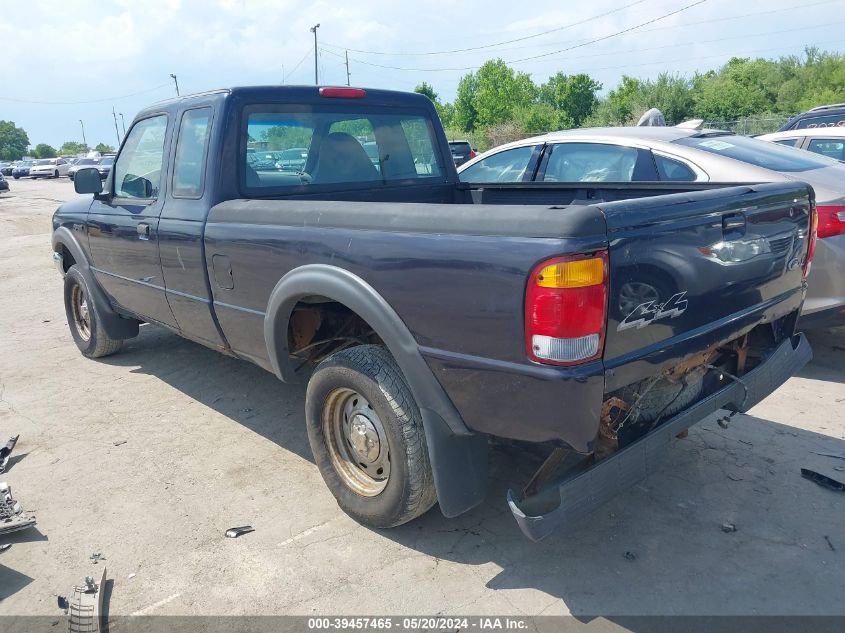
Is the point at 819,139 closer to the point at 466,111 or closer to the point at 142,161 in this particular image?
the point at 142,161

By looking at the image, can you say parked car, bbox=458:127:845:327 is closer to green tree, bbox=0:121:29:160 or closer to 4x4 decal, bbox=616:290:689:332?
4x4 decal, bbox=616:290:689:332

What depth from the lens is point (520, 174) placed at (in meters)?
6.12

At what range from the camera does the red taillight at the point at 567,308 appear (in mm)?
2141

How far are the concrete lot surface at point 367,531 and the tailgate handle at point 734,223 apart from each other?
1.38 meters

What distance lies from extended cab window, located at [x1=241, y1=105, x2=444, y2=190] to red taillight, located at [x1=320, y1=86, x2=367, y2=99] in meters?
0.09

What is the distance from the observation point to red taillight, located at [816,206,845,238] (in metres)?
4.61

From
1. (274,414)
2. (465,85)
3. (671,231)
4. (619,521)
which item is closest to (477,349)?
(671,231)

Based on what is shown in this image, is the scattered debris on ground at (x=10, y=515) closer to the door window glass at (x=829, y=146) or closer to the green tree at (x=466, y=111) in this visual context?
the door window glass at (x=829, y=146)

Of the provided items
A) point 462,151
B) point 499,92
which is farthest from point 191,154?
point 499,92

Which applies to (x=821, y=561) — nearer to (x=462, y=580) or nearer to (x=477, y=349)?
(x=462, y=580)

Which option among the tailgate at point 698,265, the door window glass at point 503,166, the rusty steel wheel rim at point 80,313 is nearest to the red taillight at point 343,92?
the door window glass at point 503,166

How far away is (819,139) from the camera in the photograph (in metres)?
7.70

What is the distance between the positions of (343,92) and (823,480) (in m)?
3.50

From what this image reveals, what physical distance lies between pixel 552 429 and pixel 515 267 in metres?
0.57
